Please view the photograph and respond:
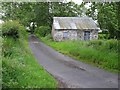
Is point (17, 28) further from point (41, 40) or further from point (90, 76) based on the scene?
point (90, 76)

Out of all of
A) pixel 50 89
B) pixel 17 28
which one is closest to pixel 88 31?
pixel 17 28

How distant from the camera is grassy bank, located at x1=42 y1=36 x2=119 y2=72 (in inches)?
522

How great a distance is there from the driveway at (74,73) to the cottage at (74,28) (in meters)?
3.91

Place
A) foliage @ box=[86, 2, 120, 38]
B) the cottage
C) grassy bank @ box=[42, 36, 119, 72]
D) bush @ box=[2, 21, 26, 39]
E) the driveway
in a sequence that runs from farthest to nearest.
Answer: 1. the cottage
2. bush @ box=[2, 21, 26, 39]
3. foliage @ box=[86, 2, 120, 38]
4. grassy bank @ box=[42, 36, 119, 72]
5. the driveway

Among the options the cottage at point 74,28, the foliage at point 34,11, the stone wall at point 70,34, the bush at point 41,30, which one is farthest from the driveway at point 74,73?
the stone wall at point 70,34

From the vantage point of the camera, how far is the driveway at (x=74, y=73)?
32.2 feet

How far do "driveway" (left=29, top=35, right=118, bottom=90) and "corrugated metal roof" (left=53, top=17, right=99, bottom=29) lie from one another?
3734 mm

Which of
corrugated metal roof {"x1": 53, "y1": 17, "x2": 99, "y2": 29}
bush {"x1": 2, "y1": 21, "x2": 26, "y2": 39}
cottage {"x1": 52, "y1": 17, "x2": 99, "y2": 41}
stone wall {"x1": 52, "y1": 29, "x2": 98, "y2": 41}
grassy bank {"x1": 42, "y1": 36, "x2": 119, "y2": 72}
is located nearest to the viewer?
grassy bank {"x1": 42, "y1": 36, "x2": 119, "y2": 72}

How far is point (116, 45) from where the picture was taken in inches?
589

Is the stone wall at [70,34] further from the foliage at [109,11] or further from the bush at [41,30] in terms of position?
the foliage at [109,11]

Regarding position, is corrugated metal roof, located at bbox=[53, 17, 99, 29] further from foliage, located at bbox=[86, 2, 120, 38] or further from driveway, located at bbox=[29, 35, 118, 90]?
foliage, located at bbox=[86, 2, 120, 38]

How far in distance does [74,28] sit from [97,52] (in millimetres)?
7196

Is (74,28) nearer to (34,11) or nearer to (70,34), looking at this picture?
(70,34)

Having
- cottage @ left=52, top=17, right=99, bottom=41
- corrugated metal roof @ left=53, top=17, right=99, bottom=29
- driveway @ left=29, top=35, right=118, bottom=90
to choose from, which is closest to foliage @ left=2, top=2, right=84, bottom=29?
corrugated metal roof @ left=53, top=17, right=99, bottom=29
